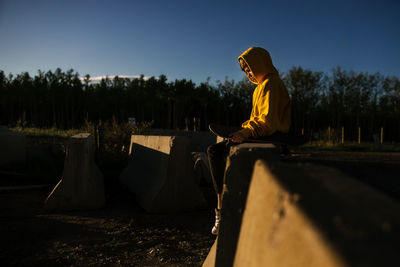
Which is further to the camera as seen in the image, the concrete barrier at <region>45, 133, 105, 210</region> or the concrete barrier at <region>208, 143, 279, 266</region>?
the concrete barrier at <region>45, 133, 105, 210</region>

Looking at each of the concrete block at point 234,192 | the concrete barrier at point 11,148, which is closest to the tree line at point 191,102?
the concrete barrier at point 11,148

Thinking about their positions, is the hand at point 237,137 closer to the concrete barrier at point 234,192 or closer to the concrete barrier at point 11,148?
the concrete barrier at point 234,192

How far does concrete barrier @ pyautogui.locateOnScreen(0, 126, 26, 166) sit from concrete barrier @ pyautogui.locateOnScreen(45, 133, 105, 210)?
3.91 metres

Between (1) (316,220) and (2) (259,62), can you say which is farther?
(2) (259,62)

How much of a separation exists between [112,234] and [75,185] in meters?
1.51

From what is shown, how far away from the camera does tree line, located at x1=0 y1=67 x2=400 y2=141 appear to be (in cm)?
3128

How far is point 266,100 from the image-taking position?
2559 millimetres

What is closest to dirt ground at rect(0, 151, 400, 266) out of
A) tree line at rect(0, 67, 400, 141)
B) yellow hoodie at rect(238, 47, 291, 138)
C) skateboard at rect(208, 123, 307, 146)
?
skateboard at rect(208, 123, 307, 146)

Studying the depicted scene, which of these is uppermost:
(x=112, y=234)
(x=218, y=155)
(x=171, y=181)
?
(x=218, y=155)

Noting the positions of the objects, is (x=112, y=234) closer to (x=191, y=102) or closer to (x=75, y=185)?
(x=75, y=185)

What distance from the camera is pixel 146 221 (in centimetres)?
418

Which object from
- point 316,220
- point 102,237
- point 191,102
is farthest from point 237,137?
point 191,102

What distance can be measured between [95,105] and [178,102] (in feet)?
32.2

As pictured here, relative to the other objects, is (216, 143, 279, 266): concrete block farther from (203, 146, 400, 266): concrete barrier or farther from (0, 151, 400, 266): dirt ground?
(0, 151, 400, 266): dirt ground
